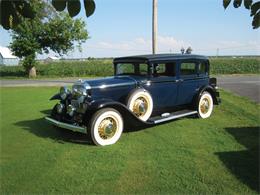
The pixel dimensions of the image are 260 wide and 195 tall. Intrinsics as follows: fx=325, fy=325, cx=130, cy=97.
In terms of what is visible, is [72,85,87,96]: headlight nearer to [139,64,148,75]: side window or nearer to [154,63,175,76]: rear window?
[139,64,148,75]: side window

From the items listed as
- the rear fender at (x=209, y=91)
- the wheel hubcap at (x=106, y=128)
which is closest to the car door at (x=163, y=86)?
the rear fender at (x=209, y=91)

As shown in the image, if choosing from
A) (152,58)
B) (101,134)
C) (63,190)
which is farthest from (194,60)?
(63,190)

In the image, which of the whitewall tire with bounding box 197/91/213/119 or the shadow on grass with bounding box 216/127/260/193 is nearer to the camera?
the shadow on grass with bounding box 216/127/260/193

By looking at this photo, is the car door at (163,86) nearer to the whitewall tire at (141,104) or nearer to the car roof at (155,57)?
the car roof at (155,57)

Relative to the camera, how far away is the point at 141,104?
710 cm

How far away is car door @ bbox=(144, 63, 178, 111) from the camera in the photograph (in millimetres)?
7512

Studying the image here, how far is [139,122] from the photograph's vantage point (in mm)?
6809

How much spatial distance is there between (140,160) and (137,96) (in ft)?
6.65

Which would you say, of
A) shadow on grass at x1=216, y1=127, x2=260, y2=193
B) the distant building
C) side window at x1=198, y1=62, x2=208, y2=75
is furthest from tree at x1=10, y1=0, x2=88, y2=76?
the distant building

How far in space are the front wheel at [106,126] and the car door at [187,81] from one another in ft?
7.37

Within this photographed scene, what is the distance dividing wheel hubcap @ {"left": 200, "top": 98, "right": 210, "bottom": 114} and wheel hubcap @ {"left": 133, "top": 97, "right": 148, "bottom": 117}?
2.14m

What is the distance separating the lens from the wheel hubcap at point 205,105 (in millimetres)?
8648

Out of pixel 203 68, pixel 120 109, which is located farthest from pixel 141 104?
pixel 203 68

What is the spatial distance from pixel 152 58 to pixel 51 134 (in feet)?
9.43
